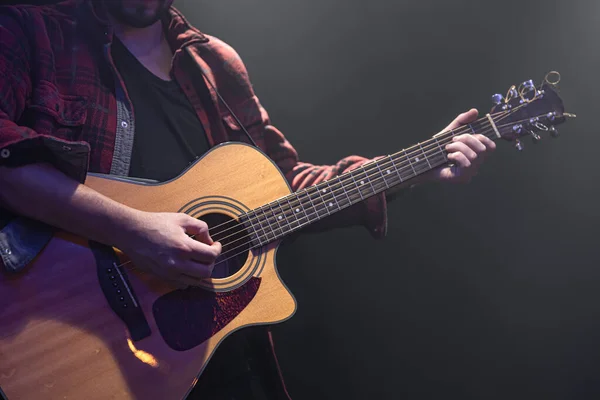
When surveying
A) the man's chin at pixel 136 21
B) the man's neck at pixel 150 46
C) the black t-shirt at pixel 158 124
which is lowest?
the black t-shirt at pixel 158 124

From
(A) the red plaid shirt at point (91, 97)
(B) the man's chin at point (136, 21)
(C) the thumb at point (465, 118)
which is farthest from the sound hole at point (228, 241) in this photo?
(C) the thumb at point (465, 118)

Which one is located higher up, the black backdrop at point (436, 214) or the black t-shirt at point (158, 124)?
the black t-shirt at point (158, 124)

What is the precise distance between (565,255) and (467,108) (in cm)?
78

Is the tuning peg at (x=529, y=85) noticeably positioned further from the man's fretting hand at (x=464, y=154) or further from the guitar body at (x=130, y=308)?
the guitar body at (x=130, y=308)

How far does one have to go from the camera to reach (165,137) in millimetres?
1399

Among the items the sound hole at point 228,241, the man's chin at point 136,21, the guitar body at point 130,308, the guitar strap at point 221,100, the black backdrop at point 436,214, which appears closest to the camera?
the guitar body at point 130,308

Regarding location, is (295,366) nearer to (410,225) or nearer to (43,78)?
(410,225)

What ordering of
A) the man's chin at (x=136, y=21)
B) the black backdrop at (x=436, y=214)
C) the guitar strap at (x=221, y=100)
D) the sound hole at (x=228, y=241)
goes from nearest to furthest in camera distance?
the sound hole at (x=228, y=241) < the man's chin at (x=136, y=21) < the guitar strap at (x=221, y=100) < the black backdrop at (x=436, y=214)

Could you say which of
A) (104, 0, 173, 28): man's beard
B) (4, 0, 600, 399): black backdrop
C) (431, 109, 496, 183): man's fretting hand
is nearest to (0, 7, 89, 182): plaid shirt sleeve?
(104, 0, 173, 28): man's beard

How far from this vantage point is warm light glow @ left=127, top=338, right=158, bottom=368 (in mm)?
1103

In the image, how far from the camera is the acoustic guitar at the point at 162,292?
3.43 ft

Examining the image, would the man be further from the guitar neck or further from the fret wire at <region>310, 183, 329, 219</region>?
the fret wire at <region>310, 183, 329, 219</region>

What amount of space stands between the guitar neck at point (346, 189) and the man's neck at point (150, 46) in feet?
1.98

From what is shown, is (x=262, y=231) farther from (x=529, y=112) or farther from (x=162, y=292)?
(x=529, y=112)
